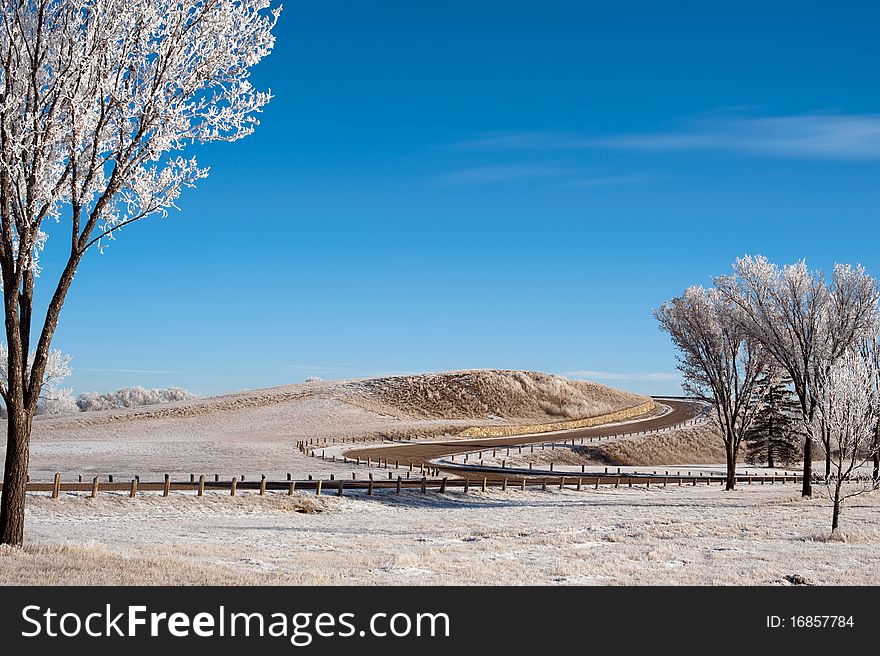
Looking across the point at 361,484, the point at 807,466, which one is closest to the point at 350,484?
the point at 361,484

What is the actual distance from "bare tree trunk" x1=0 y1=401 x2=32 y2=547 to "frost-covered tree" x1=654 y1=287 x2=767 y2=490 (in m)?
42.1

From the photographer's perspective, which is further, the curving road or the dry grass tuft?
the dry grass tuft

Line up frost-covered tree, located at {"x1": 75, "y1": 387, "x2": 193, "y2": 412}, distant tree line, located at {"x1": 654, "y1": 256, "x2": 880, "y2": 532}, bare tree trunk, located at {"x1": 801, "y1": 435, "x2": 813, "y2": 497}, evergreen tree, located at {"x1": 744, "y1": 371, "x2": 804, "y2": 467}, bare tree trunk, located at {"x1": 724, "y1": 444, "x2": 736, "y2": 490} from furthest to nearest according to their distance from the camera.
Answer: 1. frost-covered tree, located at {"x1": 75, "y1": 387, "x2": 193, "y2": 412}
2. evergreen tree, located at {"x1": 744, "y1": 371, "x2": 804, "y2": 467}
3. bare tree trunk, located at {"x1": 724, "y1": 444, "x2": 736, "y2": 490}
4. bare tree trunk, located at {"x1": 801, "y1": 435, "x2": 813, "y2": 497}
5. distant tree line, located at {"x1": 654, "y1": 256, "x2": 880, "y2": 532}

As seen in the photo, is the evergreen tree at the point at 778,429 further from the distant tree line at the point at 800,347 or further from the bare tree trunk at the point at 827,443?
the bare tree trunk at the point at 827,443

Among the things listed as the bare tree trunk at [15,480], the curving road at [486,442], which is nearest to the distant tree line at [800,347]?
the curving road at [486,442]

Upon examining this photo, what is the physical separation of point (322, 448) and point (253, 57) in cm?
6545

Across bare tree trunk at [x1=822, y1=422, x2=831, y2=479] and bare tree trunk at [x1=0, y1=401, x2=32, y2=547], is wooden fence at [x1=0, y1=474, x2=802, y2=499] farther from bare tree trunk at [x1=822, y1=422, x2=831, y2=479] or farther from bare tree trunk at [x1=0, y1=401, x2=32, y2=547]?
bare tree trunk at [x1=822, y1=422, x2=831, y2=479]

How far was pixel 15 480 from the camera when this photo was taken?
57.9ft

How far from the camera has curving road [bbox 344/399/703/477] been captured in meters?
73.8

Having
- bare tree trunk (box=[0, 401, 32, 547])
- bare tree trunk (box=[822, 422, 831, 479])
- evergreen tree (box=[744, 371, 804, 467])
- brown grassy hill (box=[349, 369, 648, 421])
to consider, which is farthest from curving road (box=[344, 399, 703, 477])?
bare tree trunk (box=[0, 401, 32, 547])

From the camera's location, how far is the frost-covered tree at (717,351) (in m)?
51.8

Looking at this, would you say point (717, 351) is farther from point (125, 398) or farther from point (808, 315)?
point (125, 398)

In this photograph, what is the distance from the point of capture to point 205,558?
65.5 ft

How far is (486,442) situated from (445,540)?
209 ft
